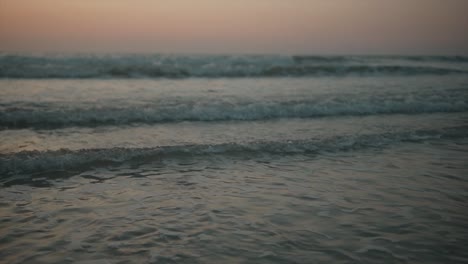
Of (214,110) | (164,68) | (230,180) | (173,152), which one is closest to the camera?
(230,180)

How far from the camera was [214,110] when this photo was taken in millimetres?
10828

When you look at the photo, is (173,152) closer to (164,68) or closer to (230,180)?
(230,180)

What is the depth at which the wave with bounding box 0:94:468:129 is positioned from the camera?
30.9ft

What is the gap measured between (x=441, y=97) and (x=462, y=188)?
980 cm

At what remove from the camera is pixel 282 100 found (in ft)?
41.8

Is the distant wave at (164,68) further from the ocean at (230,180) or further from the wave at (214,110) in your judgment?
the wave at (214,110)

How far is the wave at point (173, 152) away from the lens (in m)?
5.82

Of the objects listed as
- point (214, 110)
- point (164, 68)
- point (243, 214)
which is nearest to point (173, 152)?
point (243, 214)

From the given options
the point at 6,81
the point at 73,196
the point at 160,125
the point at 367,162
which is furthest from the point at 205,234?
the point at 6,81

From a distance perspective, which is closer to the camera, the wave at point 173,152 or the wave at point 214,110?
the wave at point 173,152

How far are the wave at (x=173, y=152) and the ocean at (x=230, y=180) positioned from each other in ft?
0.10

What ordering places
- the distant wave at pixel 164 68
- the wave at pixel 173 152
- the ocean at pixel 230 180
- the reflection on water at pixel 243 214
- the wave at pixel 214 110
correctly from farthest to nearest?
the distant wave at pixel 164 68
the wave at pixel 214 110
the wave at pixel 173 152
the ocean at pixel 230 180
the reflection on water at pixel 243 214

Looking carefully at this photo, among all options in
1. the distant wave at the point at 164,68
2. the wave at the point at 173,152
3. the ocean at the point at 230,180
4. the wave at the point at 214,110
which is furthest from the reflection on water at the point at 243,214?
the distant wave at the point at 164,68

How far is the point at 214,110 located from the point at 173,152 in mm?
4239
